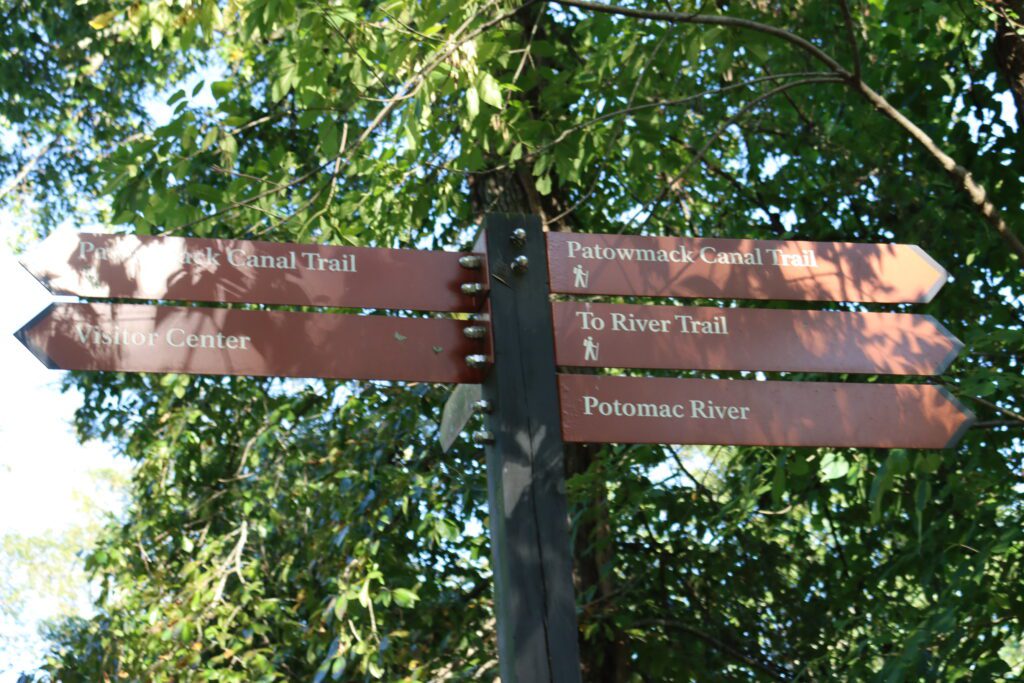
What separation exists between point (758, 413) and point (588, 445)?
9.72 ft

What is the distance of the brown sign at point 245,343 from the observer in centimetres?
275

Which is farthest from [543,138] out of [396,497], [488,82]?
[396,497]

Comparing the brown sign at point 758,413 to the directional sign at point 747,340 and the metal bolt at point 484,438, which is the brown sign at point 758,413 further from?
the metal bolt at point 484,438

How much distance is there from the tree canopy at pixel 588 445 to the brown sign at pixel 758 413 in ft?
0.83

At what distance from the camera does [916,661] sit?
3635mm

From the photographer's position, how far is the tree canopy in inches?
159

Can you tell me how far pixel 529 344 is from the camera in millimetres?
2844

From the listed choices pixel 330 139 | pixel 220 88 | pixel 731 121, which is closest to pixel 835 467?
pixel 731 121

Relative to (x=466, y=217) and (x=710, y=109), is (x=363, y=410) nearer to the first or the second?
(x=466, y=217)

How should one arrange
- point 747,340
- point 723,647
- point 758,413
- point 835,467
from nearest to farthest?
point 758,413 → point 747,340 → point 835,467 → point 723,647

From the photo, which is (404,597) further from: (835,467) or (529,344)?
(529,344)

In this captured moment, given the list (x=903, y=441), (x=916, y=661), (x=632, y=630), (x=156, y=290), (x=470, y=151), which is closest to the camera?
(x=156, y=290)

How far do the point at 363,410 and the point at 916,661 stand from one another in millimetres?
3352

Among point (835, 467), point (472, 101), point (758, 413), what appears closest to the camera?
point (758, 413)
